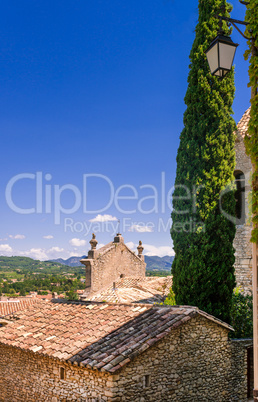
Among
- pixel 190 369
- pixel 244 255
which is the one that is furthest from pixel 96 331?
pixel 244 255

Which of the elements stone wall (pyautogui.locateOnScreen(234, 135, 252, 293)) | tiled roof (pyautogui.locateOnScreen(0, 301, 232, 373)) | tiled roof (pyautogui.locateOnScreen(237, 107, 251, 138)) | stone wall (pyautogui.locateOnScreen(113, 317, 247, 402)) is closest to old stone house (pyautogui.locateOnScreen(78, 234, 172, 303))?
stone wall (pyautogui.locateOnScreen(234, 135, 252, 293))

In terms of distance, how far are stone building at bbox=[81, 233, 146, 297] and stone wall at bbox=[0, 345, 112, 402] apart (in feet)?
38.5

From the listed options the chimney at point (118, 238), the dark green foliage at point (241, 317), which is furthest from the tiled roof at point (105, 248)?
Result: the dark green foliage at point (241, 317)

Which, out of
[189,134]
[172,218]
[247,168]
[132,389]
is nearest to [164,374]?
[132,389]

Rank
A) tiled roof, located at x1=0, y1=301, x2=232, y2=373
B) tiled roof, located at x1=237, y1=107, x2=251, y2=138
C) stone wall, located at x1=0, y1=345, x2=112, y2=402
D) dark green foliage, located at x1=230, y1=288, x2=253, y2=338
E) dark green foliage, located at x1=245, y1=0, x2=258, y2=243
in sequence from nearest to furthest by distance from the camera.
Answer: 1. dark green foliage, located at x1=245, y1=0, x2=258, y2=243
2. stone wall, located at x1=0, y1=345, x2=112, y2=402
3. tiled roof, located at x1=0, y1=301, x2=232, y2=373
4. dark green foliage, located at x1=230, y1=288, x2=253, y2=338
5. tiled roof, located at x1=237, y1=107, x2=251, y2=138

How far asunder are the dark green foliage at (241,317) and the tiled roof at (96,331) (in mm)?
2469

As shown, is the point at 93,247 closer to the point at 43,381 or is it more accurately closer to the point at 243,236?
the point at 243,236

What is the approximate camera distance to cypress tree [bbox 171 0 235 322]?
1195 centimetres

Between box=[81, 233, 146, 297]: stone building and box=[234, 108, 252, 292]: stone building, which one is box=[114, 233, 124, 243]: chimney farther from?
box=[234, 108, 252, 292]: stone building

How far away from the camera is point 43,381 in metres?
10.1

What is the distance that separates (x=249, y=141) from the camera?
521cm

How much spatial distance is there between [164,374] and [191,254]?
4.28 metres

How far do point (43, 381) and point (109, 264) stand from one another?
16075mm

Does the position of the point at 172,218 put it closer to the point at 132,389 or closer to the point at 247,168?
the point at 247,168
